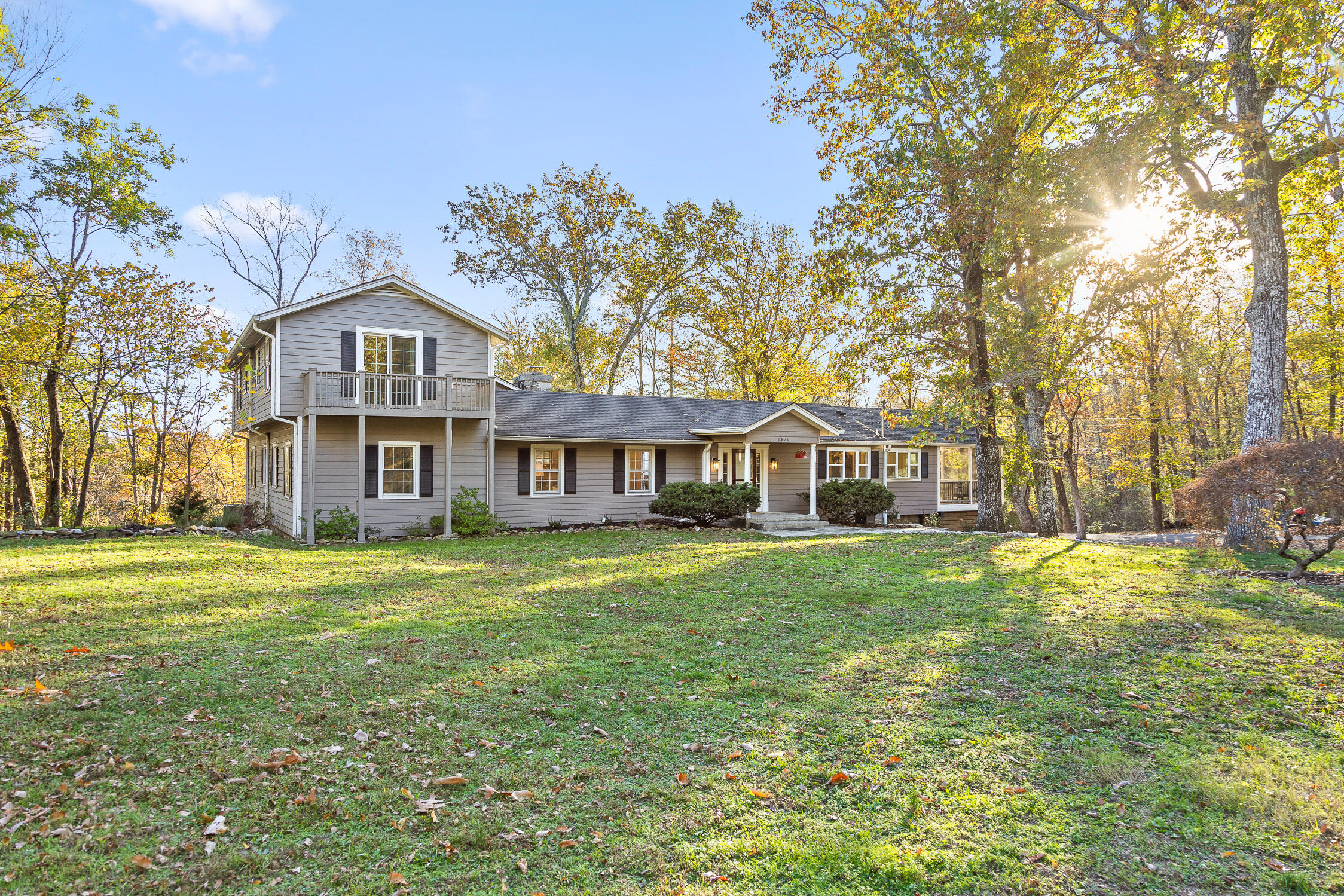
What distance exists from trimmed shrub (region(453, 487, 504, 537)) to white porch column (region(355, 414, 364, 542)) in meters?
2.09

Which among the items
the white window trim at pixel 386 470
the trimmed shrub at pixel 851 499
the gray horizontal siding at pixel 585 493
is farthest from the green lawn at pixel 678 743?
the trimmed shrub at pixel 851 499

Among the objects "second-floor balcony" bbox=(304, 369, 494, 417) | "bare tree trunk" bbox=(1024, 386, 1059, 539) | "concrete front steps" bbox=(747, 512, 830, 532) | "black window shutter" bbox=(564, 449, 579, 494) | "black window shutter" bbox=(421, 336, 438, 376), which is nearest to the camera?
"bare tree trunk" bbox=(1024, 386, 1059, 539)

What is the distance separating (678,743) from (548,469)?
47.3ft

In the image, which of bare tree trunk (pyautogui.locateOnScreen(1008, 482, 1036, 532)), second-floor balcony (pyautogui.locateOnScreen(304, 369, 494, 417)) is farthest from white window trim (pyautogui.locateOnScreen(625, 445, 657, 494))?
bare tree trunk (pyautogui.locateOnScreen(1008, 482, 1036, 532))

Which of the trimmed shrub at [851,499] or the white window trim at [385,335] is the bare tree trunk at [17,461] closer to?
the white window trim at [385,335]

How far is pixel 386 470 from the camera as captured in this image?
15859mm

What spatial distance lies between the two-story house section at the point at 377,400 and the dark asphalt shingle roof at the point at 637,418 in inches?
50.6

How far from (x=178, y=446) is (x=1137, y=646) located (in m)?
23.6

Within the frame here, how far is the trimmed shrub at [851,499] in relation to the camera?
A: 789 inches

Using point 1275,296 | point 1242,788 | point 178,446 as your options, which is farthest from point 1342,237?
point 178,446

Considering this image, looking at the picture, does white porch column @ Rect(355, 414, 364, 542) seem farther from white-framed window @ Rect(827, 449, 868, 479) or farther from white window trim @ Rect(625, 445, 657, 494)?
white-framed window @ Rect(827, 449, 868, 479)

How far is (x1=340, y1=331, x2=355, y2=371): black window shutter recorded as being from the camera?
15.4 meters

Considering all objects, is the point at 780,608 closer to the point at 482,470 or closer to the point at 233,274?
the point at 482,470

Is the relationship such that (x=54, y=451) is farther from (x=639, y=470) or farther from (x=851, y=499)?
(x=851, y=499)
